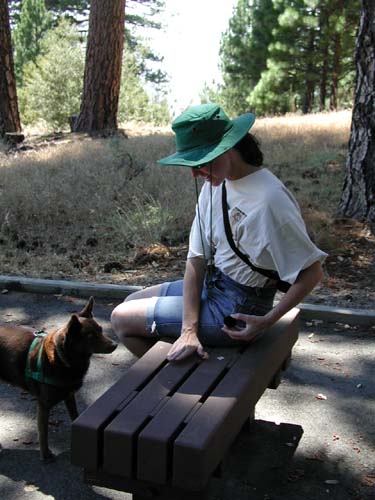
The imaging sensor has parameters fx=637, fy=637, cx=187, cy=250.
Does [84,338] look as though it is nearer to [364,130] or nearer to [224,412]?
[224,412]

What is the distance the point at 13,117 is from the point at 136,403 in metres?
13.0

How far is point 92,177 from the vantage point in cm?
960

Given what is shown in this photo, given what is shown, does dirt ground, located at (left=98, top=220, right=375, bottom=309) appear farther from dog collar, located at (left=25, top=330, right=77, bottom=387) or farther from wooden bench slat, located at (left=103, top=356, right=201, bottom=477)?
wooden bench slat, located at (left=103, top=356, right=201, bottom=477)

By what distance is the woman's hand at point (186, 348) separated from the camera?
9.74 ft

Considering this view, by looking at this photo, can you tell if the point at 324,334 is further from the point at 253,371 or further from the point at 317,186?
the point at 317,186

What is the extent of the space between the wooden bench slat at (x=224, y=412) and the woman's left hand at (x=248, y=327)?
0.29 feet

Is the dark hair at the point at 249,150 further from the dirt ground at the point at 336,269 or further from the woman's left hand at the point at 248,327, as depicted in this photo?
the dirt ground at the point at 336,269

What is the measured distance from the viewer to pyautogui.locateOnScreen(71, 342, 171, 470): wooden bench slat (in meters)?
2.39

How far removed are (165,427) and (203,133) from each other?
1.35 metres

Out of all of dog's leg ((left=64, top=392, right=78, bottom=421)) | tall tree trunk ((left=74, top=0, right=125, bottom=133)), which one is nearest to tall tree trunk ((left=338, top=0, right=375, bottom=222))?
dog's leg ((left=64, top=392, right=78, bottom=421))

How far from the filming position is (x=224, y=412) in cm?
247

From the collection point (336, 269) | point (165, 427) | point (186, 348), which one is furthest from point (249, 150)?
point (336, 269)

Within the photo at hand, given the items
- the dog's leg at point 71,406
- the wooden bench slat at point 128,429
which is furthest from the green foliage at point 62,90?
the wooden bench slat at point 128,429

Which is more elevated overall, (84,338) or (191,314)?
(191,314)
